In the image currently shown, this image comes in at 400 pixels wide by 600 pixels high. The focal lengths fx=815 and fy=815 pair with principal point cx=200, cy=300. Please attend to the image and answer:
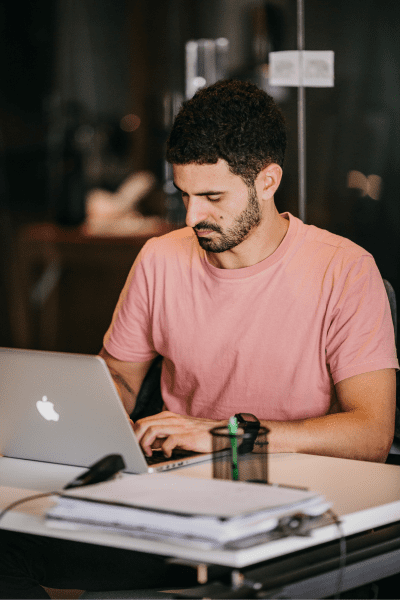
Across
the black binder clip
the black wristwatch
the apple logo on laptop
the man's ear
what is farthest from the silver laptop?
the man's ear

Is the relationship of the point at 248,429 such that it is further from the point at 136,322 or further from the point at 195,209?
the point at 136,322

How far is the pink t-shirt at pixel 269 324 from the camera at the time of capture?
5.72 feet

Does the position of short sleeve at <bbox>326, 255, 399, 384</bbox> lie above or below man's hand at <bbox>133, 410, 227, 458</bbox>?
above

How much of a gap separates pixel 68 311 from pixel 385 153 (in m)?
1.50

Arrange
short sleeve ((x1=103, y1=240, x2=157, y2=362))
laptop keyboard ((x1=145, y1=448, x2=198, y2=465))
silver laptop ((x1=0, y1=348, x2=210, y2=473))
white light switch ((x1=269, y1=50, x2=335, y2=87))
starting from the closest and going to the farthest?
silver laptop ((x1=0, y1=348, x2=210, y2=473))
laptop keyboard ((x1=145, y1=448, x2=198, y2=465))
short sleeve ((x1=103, y1=240, x2=157, y2=362))
white light switch ((x1=269, y1=50, x2=335, y2=87))

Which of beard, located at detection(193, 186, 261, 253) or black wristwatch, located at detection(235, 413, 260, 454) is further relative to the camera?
beard, located at detection(193, 186, 261, 253)

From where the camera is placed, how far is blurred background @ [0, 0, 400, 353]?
7.79 feet

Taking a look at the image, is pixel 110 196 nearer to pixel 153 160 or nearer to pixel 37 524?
pixel 153 160

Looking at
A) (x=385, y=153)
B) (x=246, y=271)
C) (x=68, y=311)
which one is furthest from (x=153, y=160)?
(x=246, y=271)

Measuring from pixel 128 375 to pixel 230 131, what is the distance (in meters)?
0.67

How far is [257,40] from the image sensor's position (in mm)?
2520

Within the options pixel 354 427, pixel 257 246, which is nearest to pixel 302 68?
pixel 257 246

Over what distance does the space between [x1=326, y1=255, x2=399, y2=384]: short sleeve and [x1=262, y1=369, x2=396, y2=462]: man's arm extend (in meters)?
0.03

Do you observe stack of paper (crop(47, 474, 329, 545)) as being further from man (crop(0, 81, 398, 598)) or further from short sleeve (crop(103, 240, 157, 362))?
short sleeve (crop(103, 240, 157, 362))
